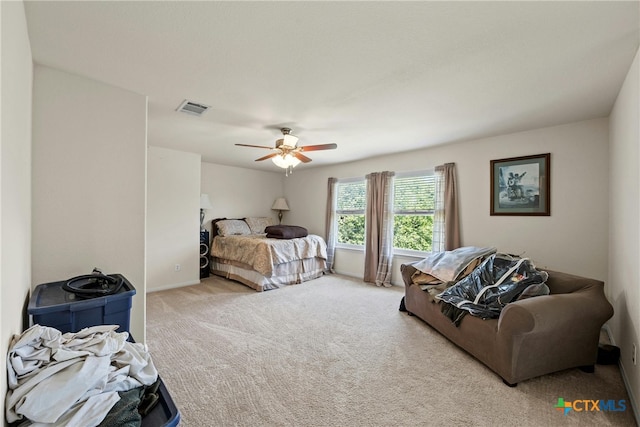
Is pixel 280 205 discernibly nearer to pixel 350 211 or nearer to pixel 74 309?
pixel 350 211

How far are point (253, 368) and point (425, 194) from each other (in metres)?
3.58

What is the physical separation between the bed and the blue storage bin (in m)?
2.58

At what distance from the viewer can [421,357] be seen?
93.8 inches

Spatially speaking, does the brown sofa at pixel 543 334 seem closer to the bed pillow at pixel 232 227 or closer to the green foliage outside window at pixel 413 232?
the green foliage outside window at pixel 413 232

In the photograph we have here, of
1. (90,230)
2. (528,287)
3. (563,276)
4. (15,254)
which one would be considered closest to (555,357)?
(528,287)

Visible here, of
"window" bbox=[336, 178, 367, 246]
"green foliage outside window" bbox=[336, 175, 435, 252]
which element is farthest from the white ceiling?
"window" bbox=[336, 178, 367, 246]

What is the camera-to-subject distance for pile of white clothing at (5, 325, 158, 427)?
3.24ft

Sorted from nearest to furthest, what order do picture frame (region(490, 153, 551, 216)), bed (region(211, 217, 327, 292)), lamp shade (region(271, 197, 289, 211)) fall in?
picture frame (region(490, 153, 551, 216)), bed (region(211, 217, 327, 292)), lamp shade (region(271, 197, 289, 211))

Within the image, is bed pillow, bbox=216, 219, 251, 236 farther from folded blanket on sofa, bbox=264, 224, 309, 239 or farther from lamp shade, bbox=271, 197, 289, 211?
lamp shade, bbox=271, 197, 289, 211

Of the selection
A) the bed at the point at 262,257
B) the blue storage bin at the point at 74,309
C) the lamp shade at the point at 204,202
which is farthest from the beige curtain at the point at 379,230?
the blue storage bin at the point at 74,309

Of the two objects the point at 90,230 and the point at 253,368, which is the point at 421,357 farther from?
the point at 90,230

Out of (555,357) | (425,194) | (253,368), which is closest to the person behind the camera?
(555,357)

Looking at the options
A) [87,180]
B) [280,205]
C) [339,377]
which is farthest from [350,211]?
[87,180]

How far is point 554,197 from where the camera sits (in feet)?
10.5
